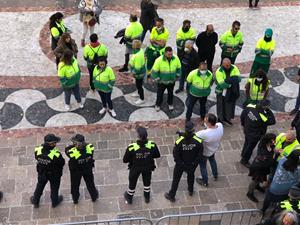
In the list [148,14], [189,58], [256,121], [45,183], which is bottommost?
[45,183]

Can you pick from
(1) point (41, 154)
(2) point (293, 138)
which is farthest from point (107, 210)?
(2) point (293, 138)

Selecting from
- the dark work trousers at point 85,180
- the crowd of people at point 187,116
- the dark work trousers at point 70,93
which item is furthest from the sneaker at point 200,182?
the dark work trousers at point 70,93

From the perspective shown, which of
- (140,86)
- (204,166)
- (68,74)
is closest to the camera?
(204,166)

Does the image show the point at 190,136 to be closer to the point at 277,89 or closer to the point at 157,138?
the point at 157,138

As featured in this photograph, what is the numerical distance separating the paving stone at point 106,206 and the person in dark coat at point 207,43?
15.1 feet

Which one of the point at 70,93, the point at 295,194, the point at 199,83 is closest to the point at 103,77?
the point at 70,93

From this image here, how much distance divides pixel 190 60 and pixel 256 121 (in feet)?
8.55

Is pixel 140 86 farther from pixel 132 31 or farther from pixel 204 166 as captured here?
pixel 204 166

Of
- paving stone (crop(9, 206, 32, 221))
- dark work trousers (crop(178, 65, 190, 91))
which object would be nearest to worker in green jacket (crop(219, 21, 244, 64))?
dark work trousers (crop(178, 65, 190, 91))

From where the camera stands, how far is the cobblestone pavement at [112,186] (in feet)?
27.5

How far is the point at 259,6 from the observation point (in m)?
15.2

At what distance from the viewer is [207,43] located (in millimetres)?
11125

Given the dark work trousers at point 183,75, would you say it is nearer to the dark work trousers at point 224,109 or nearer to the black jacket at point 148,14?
the dark work trousers at point 224,109

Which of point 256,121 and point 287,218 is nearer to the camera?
point 287,218
